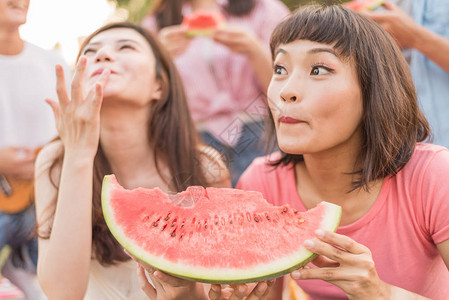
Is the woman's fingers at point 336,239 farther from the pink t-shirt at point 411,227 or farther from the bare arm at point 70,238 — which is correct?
the bare arm at point 70,238

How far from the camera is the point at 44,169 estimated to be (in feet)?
6.67

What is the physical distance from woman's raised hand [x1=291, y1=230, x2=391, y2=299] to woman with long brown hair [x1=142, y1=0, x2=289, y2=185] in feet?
5.14

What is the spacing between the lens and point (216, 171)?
201cm

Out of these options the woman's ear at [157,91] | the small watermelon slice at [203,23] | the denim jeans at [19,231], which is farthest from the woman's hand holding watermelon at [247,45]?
the denim jeans at [19,231]

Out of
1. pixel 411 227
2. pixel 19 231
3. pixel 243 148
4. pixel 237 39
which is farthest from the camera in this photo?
pixel 237 39

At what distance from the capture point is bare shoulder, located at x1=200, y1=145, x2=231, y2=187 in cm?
200

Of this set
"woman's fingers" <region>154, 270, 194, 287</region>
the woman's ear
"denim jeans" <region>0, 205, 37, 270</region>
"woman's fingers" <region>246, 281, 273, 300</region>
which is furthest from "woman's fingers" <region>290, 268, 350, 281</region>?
"denim jeans" <region>0, 205, 37, 270</region>

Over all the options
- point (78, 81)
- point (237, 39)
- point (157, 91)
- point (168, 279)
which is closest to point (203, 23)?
point (237, 39)

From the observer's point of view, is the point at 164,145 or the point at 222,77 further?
the point at 222,77

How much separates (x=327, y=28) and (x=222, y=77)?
1538 millimetres

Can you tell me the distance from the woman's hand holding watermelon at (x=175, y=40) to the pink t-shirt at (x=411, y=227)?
1.81 meters

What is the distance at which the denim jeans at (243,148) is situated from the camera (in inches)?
87.4

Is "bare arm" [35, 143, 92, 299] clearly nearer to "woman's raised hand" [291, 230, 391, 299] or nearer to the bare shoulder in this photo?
the bare shoulder

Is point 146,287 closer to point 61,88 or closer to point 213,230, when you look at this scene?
point 213,230
